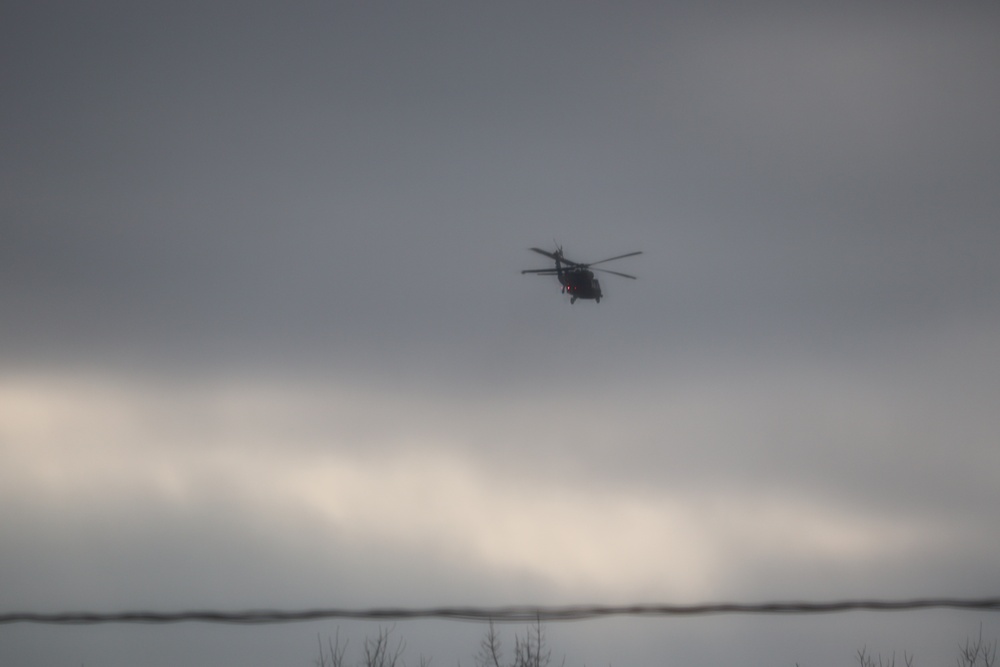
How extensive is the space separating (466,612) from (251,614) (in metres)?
2.02

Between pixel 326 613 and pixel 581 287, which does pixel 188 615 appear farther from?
pixel 581 287

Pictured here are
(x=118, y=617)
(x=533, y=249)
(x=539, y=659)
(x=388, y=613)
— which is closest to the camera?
(x=388, y=613)

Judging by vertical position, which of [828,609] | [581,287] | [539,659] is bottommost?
[539,659]

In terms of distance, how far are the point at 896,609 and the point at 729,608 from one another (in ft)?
5.13

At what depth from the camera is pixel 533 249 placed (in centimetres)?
3641

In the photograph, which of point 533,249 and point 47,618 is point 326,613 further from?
point 533,249

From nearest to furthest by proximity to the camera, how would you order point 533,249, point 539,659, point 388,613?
point 388,613
point 539,659
point 533,249

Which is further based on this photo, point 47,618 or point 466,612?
point 47,618

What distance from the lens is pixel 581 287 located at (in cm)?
3872

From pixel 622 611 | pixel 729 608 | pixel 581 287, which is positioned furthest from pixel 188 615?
pixel 581 287

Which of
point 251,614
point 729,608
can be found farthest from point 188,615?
point 729,608

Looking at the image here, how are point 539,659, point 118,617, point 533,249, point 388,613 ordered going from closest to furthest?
1. point 388,613
2. point 118,617
3. point 539,659
4. point 533,249

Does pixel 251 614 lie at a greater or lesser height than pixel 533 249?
lesser

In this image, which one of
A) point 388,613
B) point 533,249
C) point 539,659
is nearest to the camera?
point 388,613
